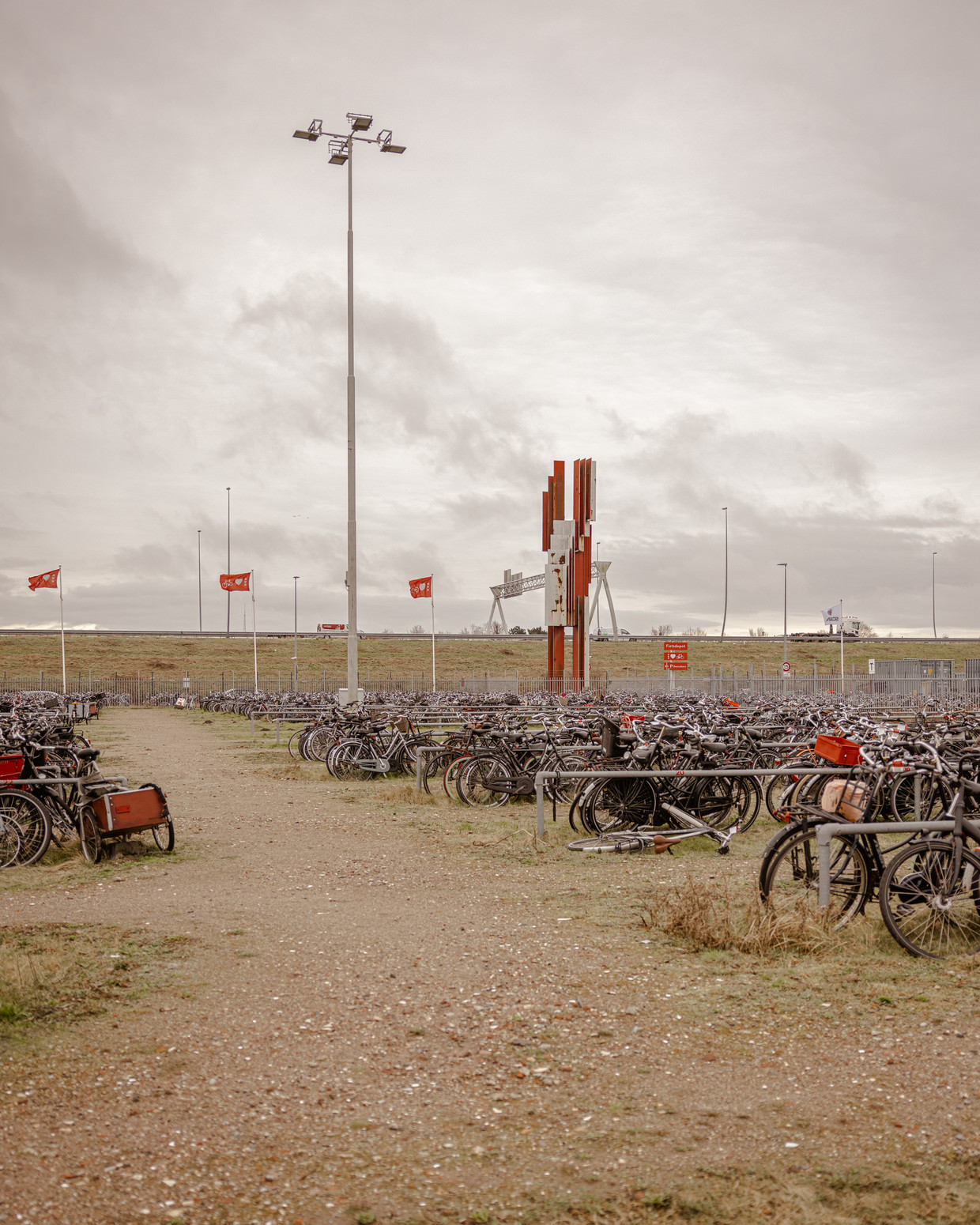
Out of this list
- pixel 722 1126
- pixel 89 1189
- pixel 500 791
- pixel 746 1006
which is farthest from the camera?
pixel 500 791

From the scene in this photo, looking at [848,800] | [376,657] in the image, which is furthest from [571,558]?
[376,657]

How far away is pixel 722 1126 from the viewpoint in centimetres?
376

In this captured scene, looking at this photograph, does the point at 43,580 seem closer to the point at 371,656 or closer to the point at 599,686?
the point at 599,686

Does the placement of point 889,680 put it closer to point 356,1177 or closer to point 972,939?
point 972,939

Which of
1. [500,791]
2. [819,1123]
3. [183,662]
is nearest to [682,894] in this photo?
[819,1123]

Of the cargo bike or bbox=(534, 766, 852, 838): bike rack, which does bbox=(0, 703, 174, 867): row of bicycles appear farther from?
bbox=(534, 766, 852, 838): bike rack

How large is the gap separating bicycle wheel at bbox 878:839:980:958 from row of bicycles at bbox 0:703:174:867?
6.09m

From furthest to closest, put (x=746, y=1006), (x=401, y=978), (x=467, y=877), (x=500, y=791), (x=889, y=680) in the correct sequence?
(x=889, y=680), (x=500, y=791), (x=467, y=877), (x=401, y=978), (x=746, y=1006)

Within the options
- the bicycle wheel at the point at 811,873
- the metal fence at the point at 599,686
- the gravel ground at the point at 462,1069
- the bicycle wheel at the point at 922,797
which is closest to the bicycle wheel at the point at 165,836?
the gravel ground at the point at 462,1069

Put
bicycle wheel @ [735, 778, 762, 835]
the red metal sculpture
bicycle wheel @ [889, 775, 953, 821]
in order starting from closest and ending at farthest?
1. bicycle wheel @ [889, 775, 953, 821]
2. bicycle wheel @ [735, 778, 762, 835]
3. the red metal sculpture

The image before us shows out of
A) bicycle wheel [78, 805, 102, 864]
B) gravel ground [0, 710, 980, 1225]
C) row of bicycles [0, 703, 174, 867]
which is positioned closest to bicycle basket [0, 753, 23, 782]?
row of bicycles [0, 703, 174, 867]

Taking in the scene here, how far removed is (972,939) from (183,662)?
6501 centimetres

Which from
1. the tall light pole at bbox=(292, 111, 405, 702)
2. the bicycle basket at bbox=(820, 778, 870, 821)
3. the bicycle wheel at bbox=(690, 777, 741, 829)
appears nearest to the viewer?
the bicycle basket at bbox=(820, 778, 870, 821)

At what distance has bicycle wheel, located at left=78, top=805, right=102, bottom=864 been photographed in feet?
29.8
